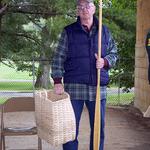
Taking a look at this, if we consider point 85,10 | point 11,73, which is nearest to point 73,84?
point 85,10

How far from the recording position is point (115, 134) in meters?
8.82

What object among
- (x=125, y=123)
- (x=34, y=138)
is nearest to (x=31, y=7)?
(x=125, y=123)

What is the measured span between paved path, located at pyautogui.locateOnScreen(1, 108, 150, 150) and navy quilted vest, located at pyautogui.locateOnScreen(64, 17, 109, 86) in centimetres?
221

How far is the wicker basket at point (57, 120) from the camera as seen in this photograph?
16.6 feet

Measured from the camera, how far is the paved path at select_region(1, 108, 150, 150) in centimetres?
769

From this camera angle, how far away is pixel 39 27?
19.2m

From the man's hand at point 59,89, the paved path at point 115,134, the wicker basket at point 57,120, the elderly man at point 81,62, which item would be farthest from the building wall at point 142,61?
the wicker basket at point 57,120

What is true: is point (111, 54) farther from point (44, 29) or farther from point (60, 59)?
point (44, 29)

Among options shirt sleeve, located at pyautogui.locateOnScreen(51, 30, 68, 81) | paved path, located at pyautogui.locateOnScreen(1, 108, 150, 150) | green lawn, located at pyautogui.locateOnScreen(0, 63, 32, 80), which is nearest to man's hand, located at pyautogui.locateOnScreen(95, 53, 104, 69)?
shirt sleeve, located at pyautogui.locateOnScreen(51, 30, 68, 81)

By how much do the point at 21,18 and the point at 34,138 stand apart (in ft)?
36.6

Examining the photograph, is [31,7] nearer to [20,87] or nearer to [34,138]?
[20,87]

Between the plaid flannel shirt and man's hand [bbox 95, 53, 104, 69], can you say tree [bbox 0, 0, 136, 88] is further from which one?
man's hand [bbox 95, 53, 104, 69]

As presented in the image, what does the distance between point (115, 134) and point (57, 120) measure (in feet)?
12.7

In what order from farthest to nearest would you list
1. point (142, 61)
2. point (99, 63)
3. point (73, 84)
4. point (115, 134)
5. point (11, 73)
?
point (11, 73), point (142, 61), point (115, 134), point (73, 84), point (99, 63)
